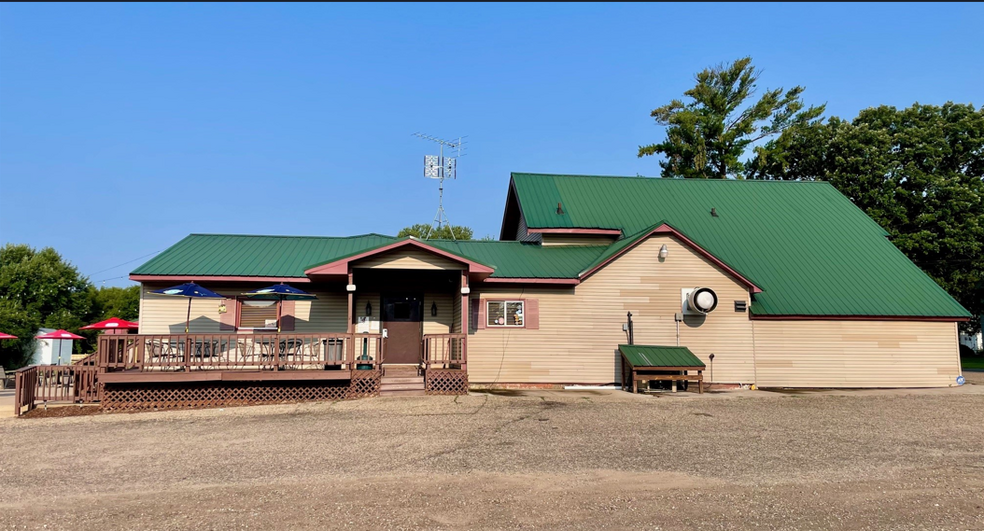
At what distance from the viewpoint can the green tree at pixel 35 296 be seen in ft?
117

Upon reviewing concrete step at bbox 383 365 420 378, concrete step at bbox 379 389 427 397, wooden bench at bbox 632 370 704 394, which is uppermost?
concrete step at bbox 383 365 420 378

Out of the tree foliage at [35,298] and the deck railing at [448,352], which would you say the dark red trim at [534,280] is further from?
the tree foliage at [35,298]

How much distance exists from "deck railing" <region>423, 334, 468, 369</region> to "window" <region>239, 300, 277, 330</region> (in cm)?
456

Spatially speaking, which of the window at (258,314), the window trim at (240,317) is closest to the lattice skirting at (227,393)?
the window trim at (240,317)

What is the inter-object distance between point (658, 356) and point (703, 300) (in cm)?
199

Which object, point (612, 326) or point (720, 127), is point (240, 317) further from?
point (720, 127)

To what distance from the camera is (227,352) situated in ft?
44.3

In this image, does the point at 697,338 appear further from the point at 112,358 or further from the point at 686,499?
the point at 112,358

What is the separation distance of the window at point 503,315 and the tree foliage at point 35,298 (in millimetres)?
32069

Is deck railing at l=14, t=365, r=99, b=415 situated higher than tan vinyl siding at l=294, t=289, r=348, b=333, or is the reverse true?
tan vinyl siding at l=294, t=289, r=348, b=333

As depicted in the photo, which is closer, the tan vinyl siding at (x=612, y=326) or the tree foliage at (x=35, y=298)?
the tan vinyl siding at (x=612, y=326)

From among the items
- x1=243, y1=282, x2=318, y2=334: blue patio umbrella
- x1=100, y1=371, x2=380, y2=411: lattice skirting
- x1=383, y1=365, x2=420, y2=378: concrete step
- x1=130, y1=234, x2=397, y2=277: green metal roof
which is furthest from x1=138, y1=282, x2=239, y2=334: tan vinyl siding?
x1=383, y1=365, x2=420, y2=378: concrete step

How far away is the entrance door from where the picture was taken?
17.4 m

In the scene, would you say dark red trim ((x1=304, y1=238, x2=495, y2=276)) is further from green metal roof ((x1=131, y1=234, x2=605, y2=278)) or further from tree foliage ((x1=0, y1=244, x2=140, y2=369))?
tree foliage ((x1=0, y1=244, x2=140, y2=369))
